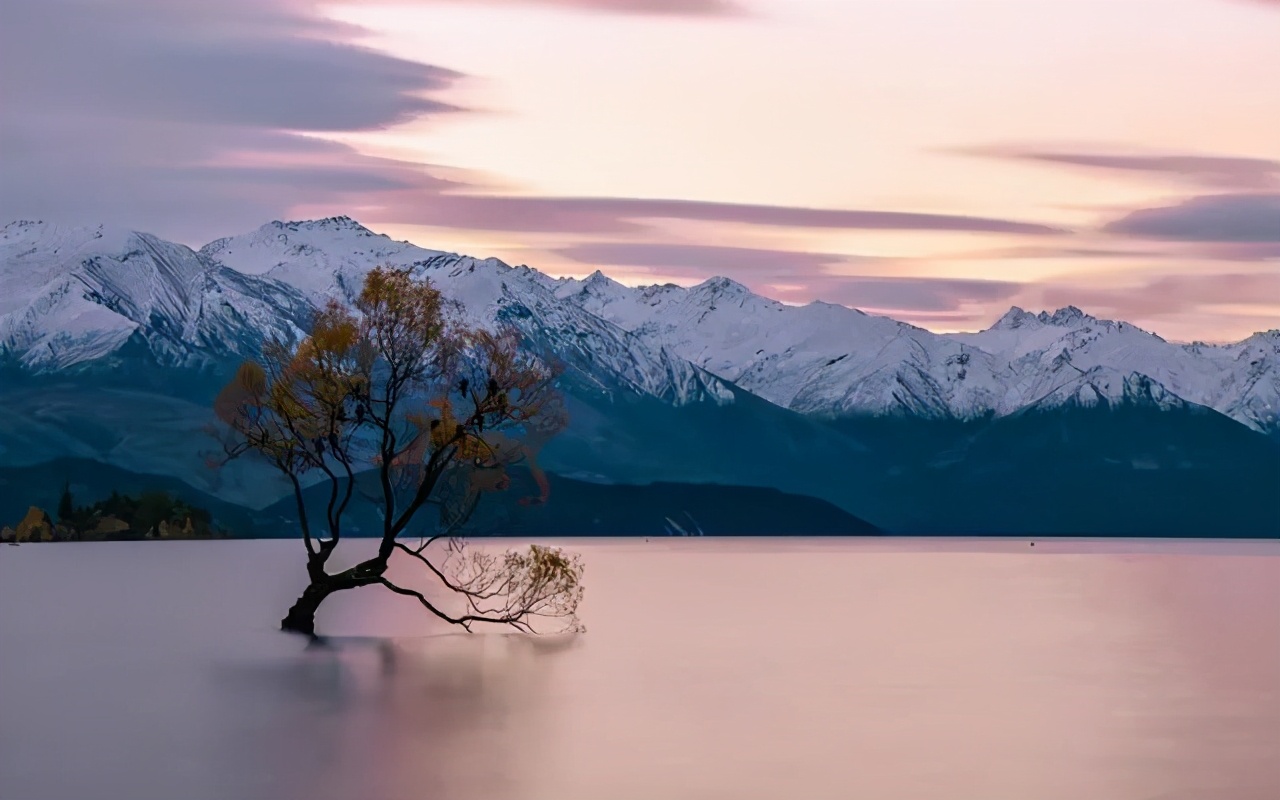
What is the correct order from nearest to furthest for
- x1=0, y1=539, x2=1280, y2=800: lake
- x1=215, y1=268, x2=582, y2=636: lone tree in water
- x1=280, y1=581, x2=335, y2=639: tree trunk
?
x1=0, y1=539, x2=1280, y2=800: lake
x1=215, y1=268, x2=582, y2=636: lone tree in water
x1=280, y1=581, x2=335, y2=639: tree trunk

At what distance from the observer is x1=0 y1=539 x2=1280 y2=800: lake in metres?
32.4

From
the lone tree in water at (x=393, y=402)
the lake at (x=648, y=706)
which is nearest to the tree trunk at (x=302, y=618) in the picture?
the lake at (x=648, y=706)

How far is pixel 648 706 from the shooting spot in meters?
43.9

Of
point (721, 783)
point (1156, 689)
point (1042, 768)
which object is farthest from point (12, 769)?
point (1156, 689)

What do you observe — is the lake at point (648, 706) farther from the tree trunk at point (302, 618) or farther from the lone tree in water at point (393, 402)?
the lone tree in water at point (393, 402)

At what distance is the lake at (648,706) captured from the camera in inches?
1276

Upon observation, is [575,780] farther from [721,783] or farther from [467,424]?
[467,424]

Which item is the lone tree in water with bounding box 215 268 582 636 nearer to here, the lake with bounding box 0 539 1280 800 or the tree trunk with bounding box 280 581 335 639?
the lake with bounding box 0 539 1280 800

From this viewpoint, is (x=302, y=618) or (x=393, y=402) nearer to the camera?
(x=393, y=402)

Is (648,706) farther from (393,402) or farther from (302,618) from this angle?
(302,618)

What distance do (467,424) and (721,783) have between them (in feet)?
84.9

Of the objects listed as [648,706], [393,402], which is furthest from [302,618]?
[648,706]

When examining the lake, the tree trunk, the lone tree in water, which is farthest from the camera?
the tree trunk

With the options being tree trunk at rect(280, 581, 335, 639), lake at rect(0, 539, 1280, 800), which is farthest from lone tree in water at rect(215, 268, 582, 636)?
tree trunk at rect(280, 581, 335, 639)
